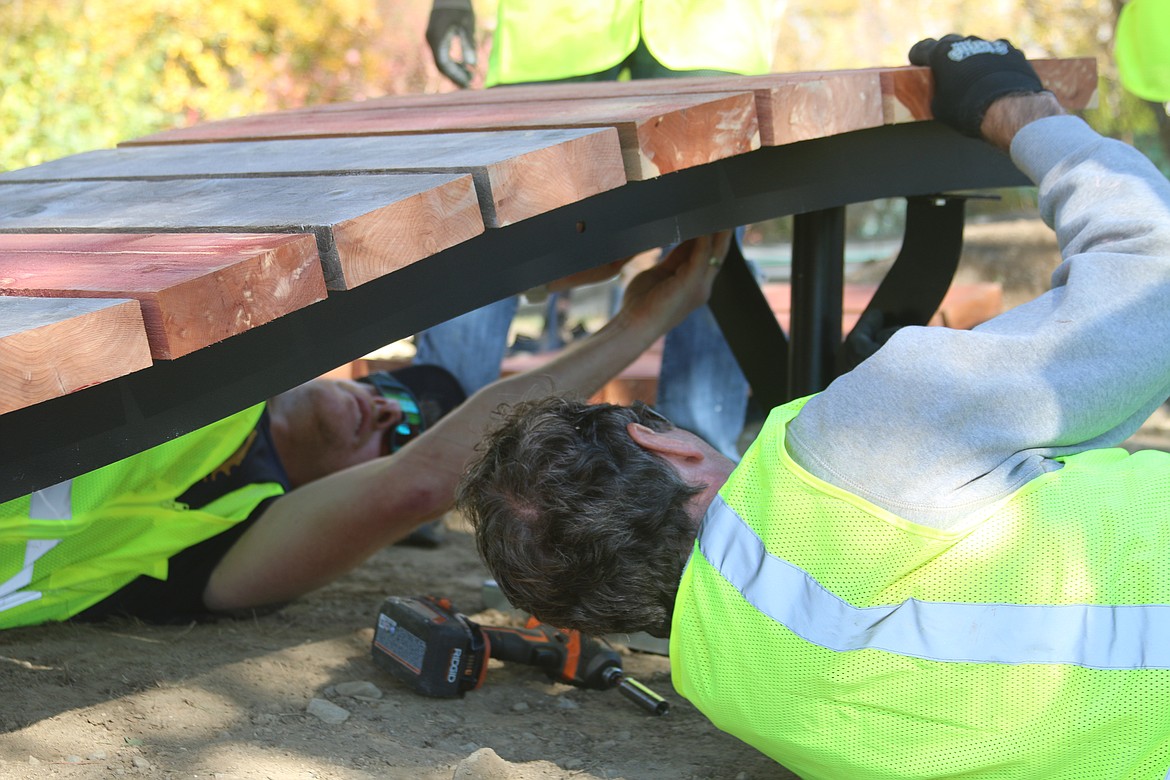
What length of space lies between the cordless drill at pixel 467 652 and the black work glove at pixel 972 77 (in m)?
1.21

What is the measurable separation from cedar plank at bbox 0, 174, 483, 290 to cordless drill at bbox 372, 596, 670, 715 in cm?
96

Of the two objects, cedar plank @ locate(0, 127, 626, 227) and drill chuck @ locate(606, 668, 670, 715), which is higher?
cedar plank @ locate(0, 127, 626, 227)

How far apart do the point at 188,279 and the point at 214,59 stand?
10796 millimetres

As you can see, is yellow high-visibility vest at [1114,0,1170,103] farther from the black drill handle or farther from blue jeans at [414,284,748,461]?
the black drill handle

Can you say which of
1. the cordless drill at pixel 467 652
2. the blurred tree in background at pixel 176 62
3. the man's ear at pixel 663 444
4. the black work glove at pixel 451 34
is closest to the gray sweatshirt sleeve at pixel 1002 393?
the man's ear at pixel 663 444

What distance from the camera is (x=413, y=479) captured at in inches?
93.8

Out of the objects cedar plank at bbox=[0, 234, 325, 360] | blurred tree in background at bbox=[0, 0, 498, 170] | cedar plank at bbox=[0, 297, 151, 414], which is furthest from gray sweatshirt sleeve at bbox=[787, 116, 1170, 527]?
blurred tree in background at bbox=[0, 0, 498, 170]

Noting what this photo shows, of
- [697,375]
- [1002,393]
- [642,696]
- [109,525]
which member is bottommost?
[642,696]

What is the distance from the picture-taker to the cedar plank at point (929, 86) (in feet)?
7.30

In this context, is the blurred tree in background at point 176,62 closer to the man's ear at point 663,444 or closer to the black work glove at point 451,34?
the black work glove at point 451,34

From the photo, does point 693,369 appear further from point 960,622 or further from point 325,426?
point 960,622

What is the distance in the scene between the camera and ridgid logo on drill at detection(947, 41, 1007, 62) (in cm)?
221

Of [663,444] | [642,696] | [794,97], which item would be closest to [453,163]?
[663,444]

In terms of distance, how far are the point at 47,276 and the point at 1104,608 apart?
50.7 inches
